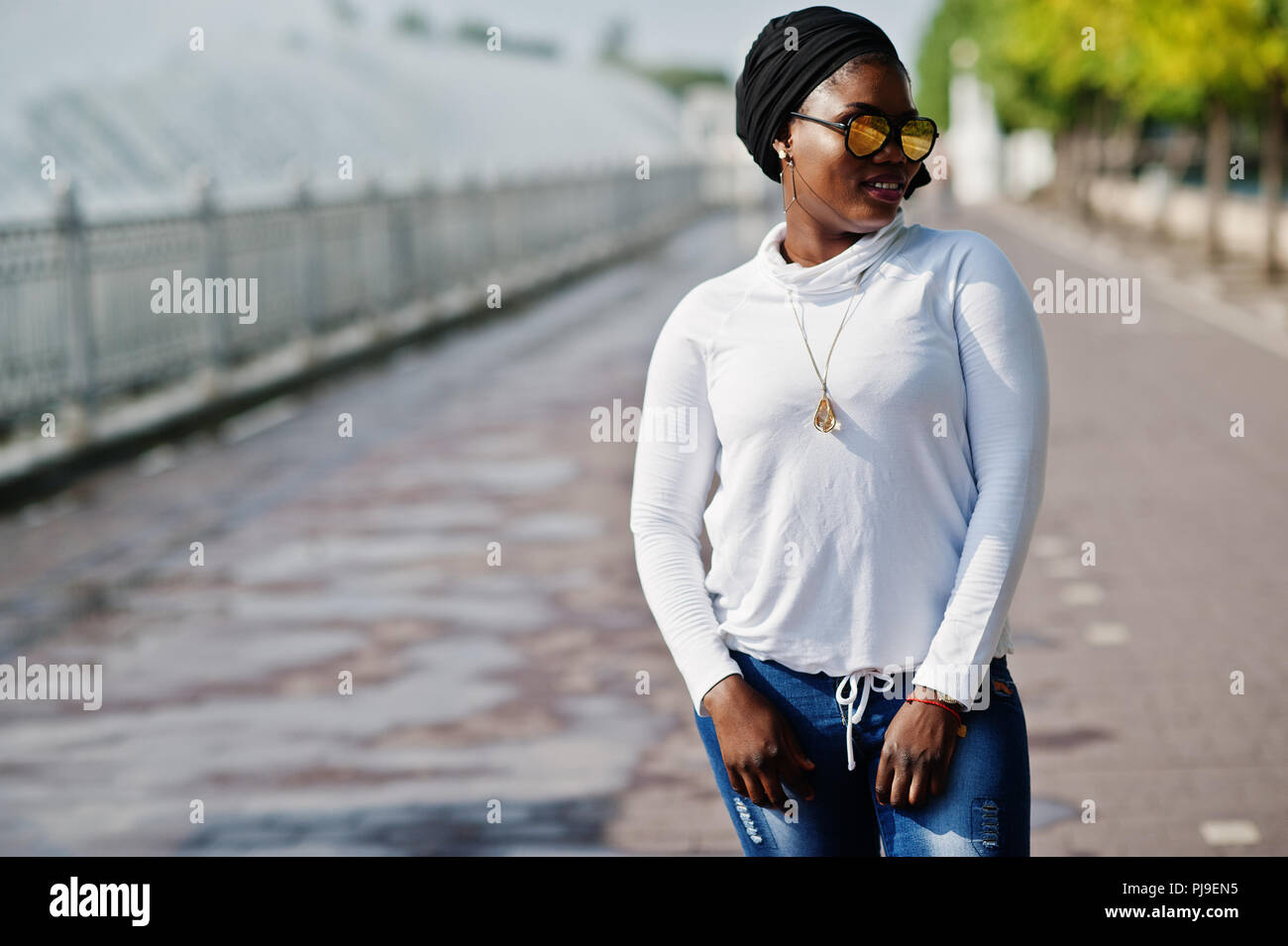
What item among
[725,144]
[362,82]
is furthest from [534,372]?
[725,144]

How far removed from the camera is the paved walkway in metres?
5.84

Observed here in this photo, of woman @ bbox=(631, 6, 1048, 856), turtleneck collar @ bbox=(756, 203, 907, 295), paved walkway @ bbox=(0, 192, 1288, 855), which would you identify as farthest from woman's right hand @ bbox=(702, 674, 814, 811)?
paved walkway @ bbox=(0, 192, 1288, 855)

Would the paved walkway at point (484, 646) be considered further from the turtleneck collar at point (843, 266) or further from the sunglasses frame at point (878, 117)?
the sunglasses frame at point (878, 117)

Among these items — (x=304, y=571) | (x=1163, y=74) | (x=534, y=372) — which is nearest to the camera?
(x=304, y=571)

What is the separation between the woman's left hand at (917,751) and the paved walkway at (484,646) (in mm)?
2951

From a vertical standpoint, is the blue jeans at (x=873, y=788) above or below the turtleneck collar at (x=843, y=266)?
below

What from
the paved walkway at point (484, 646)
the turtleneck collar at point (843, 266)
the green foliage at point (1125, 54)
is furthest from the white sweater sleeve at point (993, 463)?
the green foliage at point (1125, 54)

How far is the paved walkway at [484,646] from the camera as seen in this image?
584cm

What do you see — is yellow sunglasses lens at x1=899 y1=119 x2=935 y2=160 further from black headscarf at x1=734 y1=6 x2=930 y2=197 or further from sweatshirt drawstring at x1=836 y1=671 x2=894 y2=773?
sweatshirt drawstring at x1=836 y1=671 x2=894 y2=773

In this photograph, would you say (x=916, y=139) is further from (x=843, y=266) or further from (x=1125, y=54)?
(x=1125, y=54)

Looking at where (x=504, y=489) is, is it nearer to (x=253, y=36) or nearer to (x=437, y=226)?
(x=437, y=226)

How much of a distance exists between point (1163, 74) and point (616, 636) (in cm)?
2213

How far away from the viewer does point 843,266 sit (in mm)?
2586

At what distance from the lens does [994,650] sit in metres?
2.59
